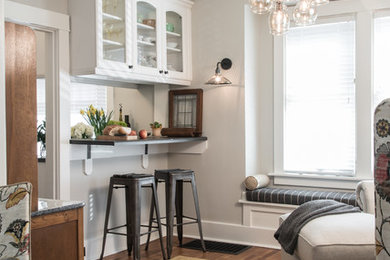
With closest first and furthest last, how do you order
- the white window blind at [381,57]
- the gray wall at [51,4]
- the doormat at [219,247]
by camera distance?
the gray wall at [51,4] → the white window blind at [381,57] → the doormat at [219,247]

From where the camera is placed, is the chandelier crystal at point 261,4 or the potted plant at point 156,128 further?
the potted plant at point 156,128

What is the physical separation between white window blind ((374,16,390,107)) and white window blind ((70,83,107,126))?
8.82ft

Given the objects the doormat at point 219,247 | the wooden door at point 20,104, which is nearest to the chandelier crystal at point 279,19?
the wooden door at point 20,104

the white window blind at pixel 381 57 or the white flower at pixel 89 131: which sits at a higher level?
the white window blind at pixel 381 57

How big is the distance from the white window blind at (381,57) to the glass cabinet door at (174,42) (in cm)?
190

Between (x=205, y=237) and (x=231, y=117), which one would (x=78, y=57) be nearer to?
(x=231, y=117)

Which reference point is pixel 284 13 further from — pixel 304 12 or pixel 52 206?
pixel 52 206

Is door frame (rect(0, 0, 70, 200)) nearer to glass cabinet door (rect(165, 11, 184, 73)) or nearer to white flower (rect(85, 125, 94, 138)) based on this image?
white flower (rect(85, 125, 94, 138))

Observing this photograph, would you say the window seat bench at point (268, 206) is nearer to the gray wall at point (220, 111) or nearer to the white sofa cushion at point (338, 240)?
the gray wall at point (220, 111)

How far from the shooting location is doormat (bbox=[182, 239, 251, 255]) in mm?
4680

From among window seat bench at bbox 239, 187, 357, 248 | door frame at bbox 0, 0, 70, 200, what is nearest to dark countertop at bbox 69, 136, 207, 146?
door frame at bbox 0, 0, 70, 200

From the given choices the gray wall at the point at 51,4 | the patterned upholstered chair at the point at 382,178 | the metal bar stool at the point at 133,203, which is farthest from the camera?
the metal bar stool at the point at 133,203

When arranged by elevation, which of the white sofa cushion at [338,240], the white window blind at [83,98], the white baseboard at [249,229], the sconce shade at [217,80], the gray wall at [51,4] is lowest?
the white baseboard at [249,229]

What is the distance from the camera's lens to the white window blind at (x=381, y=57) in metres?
4.55
